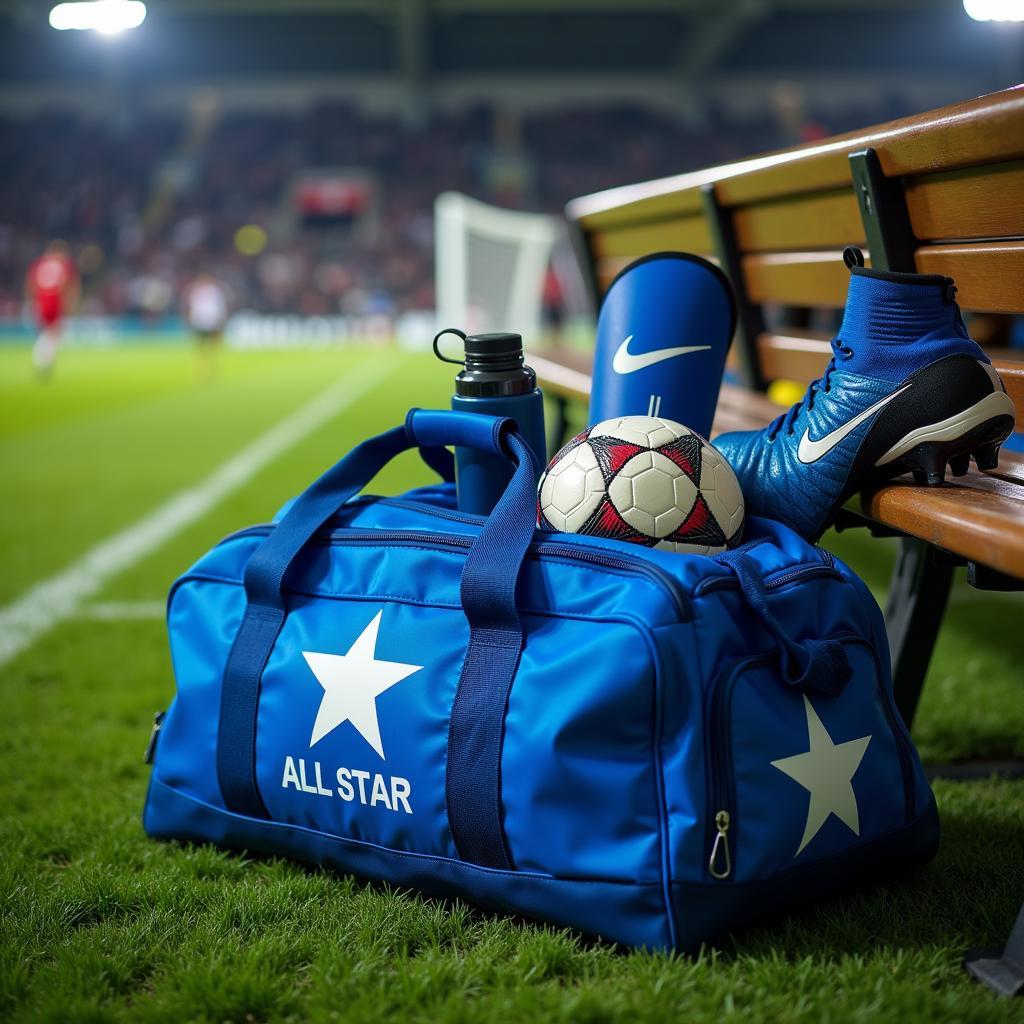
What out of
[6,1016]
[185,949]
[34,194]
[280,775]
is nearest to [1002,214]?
[280,775]

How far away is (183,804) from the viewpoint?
6.35 ft

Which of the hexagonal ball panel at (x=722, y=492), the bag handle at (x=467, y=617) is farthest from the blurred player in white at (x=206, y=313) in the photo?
the hexagonal ball panel at (x=722, y=492)

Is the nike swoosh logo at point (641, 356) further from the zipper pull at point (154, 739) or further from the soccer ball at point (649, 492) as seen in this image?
the zipper pull at point (154, 739)

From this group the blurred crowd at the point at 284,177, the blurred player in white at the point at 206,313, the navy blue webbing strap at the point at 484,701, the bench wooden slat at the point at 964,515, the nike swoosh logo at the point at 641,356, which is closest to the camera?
the bench wooden slat at the point at 964,515

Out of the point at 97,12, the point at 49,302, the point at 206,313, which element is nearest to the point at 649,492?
the point at 97,12

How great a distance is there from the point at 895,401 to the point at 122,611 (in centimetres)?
283

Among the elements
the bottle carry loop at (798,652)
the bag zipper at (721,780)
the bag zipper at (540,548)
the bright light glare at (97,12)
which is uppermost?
the bright light glare at (97,12)

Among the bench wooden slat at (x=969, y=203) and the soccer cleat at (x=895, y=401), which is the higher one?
the bench wooden slat at (x=969, y=203)

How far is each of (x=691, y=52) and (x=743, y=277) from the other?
29.4m

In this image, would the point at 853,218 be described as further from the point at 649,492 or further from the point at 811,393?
the point at 649,492

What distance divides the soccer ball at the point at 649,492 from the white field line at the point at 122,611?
7.27 ft

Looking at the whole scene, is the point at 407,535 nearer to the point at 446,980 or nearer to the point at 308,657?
the point at 308,657

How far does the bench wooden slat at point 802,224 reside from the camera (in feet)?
7.29

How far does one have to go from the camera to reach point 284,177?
3206 cm
